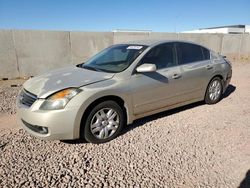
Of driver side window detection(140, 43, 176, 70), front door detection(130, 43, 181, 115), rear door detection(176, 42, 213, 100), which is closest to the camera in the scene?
front door detection(130, 43, 181, 115)

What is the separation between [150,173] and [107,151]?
80cm

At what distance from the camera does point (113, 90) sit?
3.62 m

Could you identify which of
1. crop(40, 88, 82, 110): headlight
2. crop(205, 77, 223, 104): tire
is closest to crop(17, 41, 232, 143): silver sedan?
crop(40, 88, 82, 110): headlight

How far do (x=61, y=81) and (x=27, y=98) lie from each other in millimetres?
555

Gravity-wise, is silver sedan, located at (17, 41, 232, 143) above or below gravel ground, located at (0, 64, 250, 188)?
above

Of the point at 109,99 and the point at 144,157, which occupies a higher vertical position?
the point at 109,99

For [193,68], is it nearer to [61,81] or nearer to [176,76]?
[176,76]

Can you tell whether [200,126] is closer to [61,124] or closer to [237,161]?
[237,161]

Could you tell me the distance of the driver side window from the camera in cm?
420

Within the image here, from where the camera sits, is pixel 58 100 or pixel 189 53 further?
pixel 189 53

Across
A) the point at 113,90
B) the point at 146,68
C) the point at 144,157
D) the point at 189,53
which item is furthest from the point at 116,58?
the point at 144,157

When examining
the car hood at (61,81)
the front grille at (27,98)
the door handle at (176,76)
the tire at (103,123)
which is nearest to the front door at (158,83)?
the door handle at (176,76)

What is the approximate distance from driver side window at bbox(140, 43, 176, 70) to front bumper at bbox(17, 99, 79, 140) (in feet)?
5.28

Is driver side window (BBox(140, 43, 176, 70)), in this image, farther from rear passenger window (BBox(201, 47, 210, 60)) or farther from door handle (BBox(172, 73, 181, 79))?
rear passenger window (BBox(201, 47, 210, 60))
